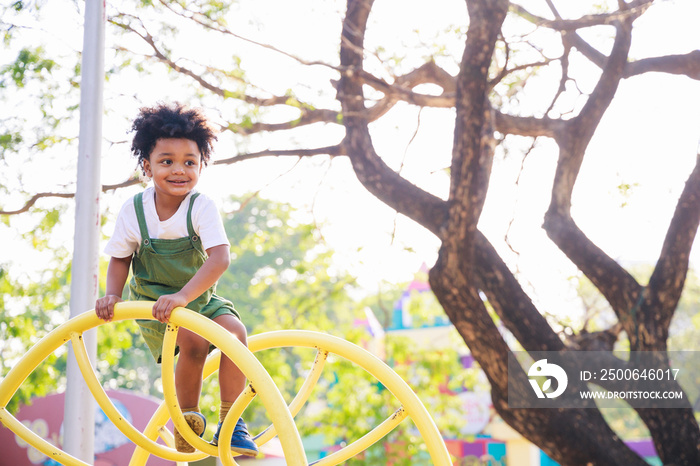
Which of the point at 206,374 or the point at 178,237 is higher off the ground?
the point at 178,237

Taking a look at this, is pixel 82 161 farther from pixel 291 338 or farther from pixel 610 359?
pixel 610 359

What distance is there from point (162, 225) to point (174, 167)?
0.19 metres

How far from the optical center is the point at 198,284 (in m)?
2.11

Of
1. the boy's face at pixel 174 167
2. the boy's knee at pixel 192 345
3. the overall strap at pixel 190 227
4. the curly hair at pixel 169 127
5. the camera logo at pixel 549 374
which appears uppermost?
the curly hair at pixel 169 127

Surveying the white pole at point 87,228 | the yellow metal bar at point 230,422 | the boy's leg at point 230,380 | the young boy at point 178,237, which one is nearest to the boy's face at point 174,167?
the young boy at point 178,237

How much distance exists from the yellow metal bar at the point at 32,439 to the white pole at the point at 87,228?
0.82 meters

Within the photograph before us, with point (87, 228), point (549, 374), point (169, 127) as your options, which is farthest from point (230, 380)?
point (549, 374)

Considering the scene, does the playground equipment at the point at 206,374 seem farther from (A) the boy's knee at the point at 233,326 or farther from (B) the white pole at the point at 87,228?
(B) the white pole at the point at 87,228

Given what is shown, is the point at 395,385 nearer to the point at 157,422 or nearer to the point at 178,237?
the point at 178,237

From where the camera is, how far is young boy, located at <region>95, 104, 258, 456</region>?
7.46 feet

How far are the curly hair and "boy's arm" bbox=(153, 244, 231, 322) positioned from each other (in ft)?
1.35

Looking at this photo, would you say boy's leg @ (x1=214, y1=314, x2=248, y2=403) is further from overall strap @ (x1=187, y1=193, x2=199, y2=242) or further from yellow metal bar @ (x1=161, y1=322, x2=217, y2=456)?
overall strap @ (x1=187, y1=193, x2=199, y2=242)

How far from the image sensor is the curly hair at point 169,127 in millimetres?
2330

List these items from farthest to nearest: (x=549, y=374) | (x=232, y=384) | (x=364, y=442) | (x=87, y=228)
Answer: (x=549, y=374) → (x=87, y=228) → (x=364, y=442) → (x=232, y=384)
